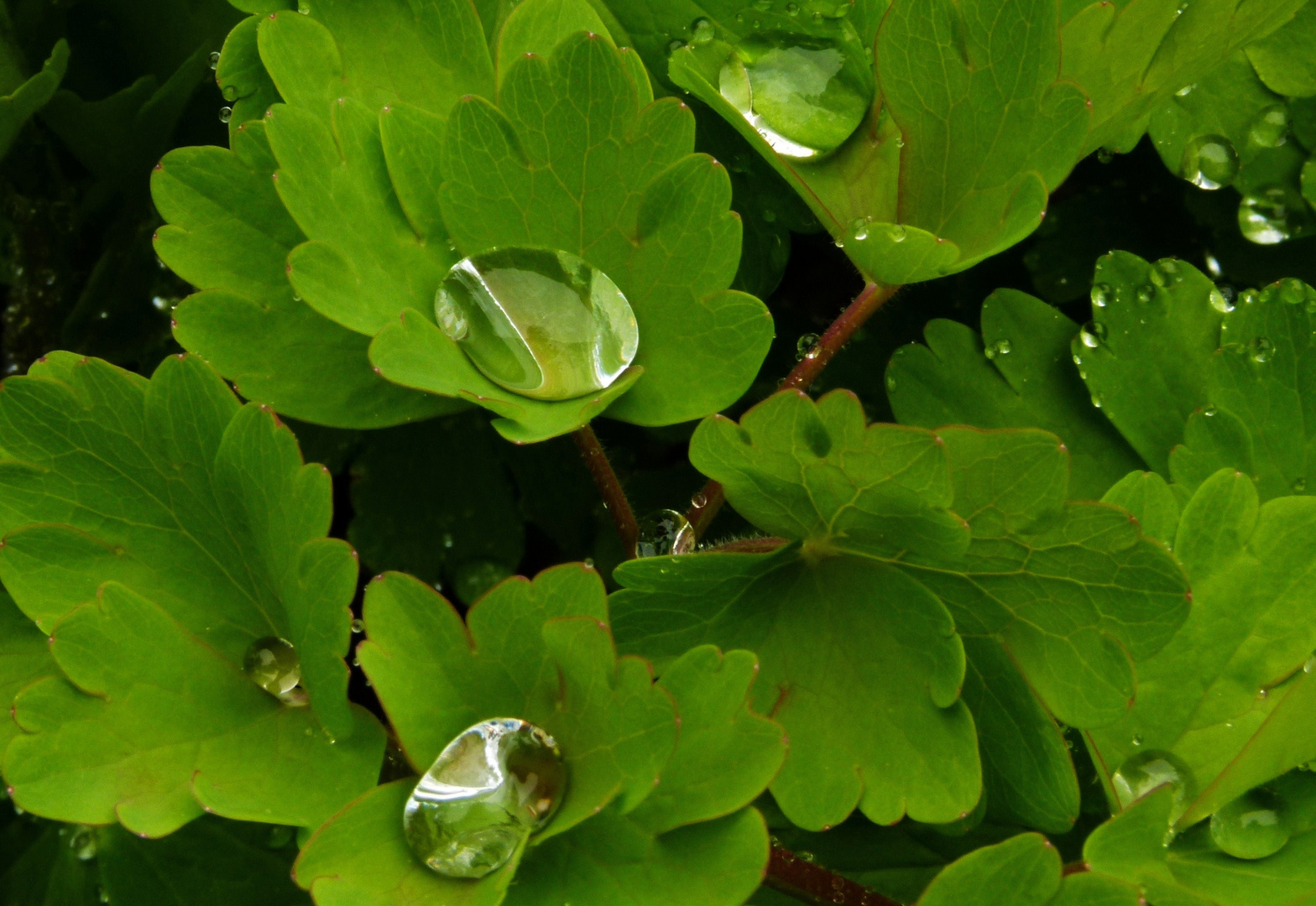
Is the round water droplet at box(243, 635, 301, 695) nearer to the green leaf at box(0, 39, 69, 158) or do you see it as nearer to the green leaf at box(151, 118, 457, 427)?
the green leaf at box(151, 118, 457, 427)

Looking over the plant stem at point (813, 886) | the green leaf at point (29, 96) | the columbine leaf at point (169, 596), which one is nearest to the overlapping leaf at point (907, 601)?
the plant stem at point (813, 886)

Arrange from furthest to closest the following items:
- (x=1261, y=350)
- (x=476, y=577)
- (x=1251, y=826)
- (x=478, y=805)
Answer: (x=476, y=577) → (x=1261, y=350) → (x=1251, y=826) → (x=478, y=805)

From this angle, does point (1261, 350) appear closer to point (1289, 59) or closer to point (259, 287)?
point (1289, 59)

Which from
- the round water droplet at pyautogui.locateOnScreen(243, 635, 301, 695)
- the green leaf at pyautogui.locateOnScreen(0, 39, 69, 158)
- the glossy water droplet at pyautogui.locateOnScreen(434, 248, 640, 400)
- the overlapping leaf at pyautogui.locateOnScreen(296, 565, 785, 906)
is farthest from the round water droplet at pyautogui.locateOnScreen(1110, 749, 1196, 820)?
the green leaf at pyautogui.locateOnScreen(0, 39, 69, 158)

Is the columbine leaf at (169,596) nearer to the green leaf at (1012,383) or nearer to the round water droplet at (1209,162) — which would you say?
the green leaf at (1012,383)

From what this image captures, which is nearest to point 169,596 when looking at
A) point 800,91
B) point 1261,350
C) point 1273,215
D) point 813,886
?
point 813,886

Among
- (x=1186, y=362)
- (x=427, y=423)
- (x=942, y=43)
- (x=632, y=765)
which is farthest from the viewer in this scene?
(x=427, y=423)

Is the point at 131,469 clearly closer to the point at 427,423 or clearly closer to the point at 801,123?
the point at 427,423

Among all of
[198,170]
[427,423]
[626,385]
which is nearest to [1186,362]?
[626,385]
